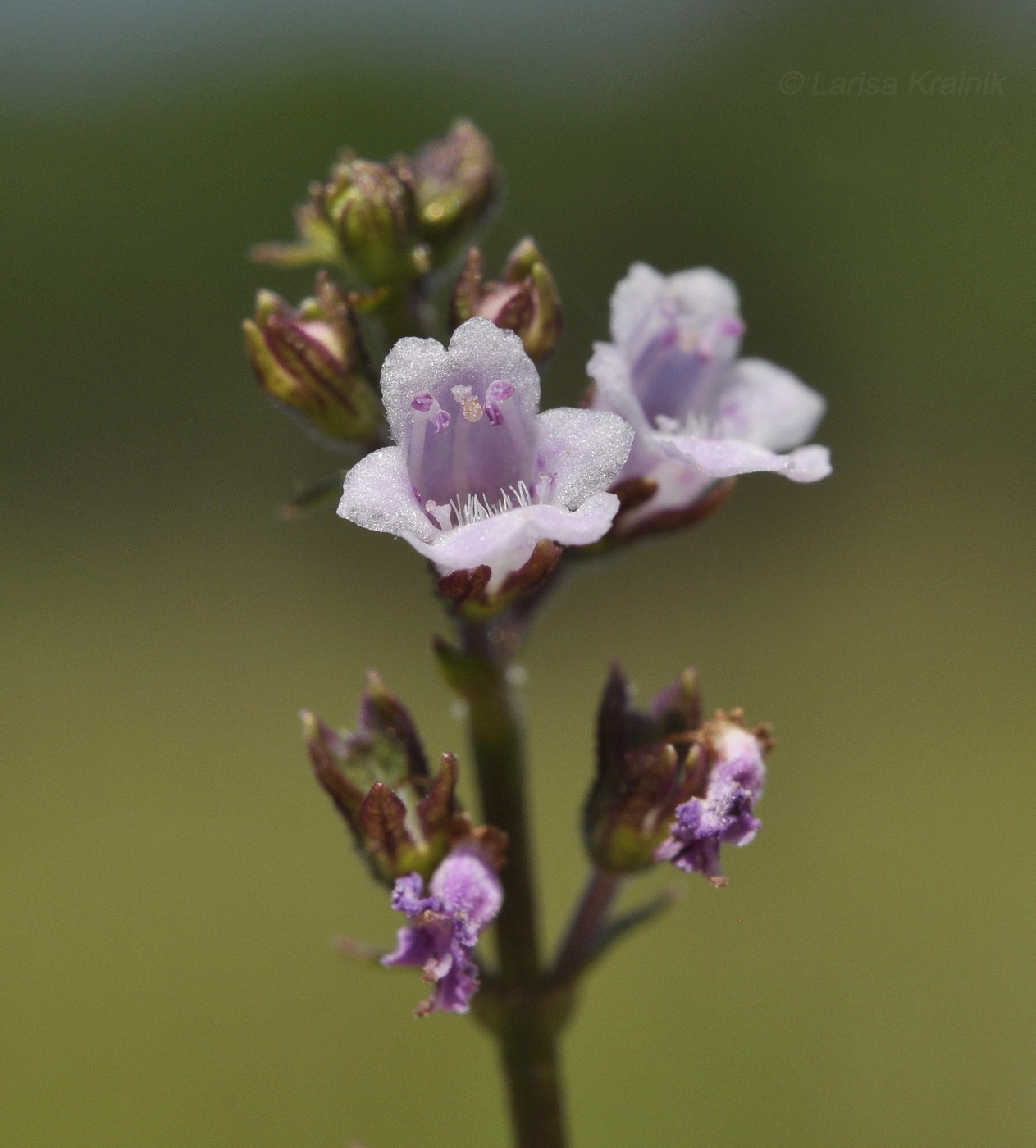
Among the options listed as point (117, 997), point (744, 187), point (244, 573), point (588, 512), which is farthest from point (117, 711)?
point (588, 512)

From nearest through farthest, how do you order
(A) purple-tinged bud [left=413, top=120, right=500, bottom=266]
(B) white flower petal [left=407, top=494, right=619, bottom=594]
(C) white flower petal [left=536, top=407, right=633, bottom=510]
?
(B) white flower petal [left=407, top=494, right=619, bottom=594]
(C) white flower petal [left=536, top=407, right=633, bottom=510]
(A) purple-tinged bud [left=413, top=120, right=500, bottom=266]

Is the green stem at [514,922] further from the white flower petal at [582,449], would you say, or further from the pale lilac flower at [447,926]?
the white flower petal at [582,449]

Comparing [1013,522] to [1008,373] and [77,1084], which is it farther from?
[77,1084]

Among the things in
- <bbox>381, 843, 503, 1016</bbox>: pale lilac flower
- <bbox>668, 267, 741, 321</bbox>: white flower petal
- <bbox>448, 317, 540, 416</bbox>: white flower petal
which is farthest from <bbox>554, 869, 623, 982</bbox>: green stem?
<bbox>668, 267, 741, 321</bbox>: white flower petal

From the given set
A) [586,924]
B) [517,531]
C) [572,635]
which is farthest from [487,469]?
[572,635]

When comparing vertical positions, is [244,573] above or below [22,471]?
below

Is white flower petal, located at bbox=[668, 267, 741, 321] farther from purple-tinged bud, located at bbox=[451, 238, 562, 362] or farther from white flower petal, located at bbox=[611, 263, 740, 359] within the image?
purple-tinged bud, located at bbox=[451, 238, 562, 362]
